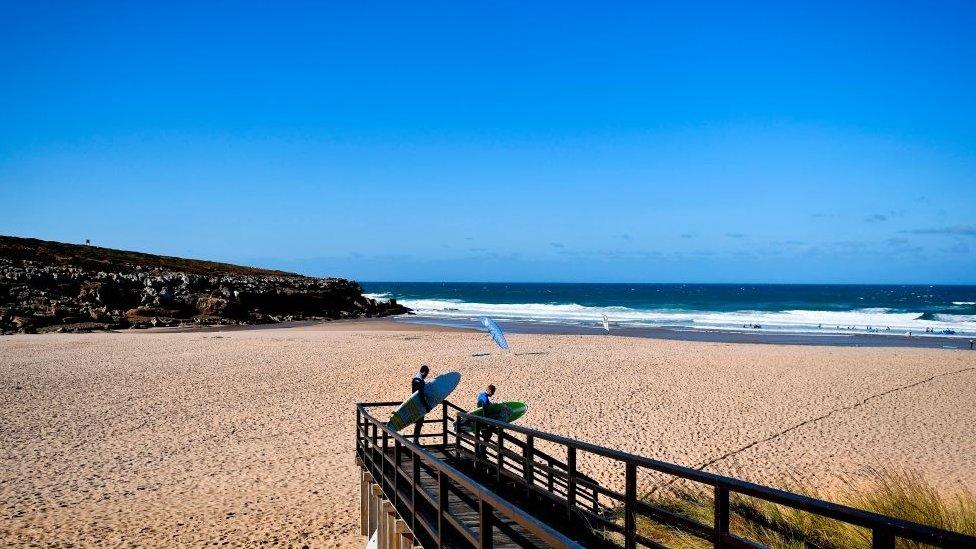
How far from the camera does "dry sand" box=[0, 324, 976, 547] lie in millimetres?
10547

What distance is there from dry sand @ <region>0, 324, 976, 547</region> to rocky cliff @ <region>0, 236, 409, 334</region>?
1187 centimetres

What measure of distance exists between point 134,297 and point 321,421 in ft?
124

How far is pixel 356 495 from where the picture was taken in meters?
11.1

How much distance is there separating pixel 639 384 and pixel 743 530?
49.1 ft

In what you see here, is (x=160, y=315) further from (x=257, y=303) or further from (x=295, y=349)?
(x=295, y=349)

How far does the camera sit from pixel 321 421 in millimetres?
16172

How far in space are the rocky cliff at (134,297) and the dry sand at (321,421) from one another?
38.9ft

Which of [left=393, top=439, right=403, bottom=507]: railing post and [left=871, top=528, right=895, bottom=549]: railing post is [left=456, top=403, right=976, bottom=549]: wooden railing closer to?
[left=871, top=528, right=895, bottom=549]: railing post

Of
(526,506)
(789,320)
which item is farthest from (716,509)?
(789,320)

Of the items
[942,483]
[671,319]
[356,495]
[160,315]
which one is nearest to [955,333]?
[671,319]

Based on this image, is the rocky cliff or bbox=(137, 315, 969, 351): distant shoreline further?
the rocky cliff

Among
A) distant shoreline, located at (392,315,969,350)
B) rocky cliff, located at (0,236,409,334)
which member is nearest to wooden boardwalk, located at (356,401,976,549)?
distant shoreline, located at (392,315,969,350)

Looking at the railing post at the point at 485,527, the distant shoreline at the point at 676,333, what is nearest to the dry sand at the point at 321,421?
the railing post at the point at 485,527

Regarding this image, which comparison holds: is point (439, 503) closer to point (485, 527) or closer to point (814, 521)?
point (485, 527)
